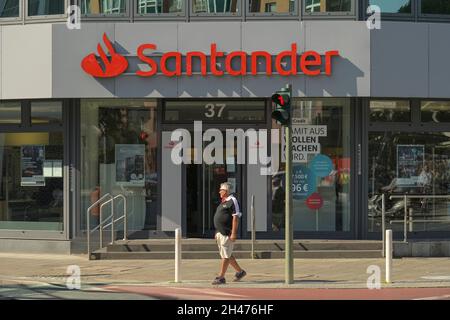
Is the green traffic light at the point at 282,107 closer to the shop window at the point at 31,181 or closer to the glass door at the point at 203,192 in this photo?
the glass door at the point at 203,192

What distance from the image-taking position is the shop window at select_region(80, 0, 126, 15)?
17.9m

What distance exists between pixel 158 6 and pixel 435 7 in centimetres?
697

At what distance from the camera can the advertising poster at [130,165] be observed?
1817 centimetres

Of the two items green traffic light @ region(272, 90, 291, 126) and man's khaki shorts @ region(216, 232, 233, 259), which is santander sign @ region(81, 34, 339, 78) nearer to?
green traffic light @ region(272, 90, 291, 126)

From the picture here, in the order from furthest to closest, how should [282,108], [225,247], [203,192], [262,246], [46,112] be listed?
[46,112] → [203,192] → [262,246] → [225,247] → [282,108]

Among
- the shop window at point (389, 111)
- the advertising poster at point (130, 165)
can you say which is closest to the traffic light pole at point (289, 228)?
the shop window at point (389, 111)

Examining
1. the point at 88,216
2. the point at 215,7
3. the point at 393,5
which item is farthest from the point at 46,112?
the point at 393,5

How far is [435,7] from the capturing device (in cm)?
1802

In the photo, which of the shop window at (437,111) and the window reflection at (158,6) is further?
the shop window at (437,111)

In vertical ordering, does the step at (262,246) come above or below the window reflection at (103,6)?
below

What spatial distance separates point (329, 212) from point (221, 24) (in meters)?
5.40

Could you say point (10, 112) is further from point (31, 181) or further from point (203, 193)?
point (203, 193)

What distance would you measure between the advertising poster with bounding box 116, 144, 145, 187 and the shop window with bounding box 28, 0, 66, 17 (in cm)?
374

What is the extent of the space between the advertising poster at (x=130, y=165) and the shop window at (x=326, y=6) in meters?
5.39
